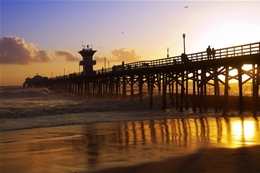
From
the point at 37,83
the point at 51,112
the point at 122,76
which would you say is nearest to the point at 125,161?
the point at 51,112

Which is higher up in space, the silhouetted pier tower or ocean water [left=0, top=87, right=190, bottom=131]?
the silhouetted pier tower

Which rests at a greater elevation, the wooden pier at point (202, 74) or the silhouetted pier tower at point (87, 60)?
the silhouetted pier tower at point (87, 60)

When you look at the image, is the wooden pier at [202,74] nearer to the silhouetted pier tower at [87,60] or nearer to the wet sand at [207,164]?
the wet sand at [207,164]

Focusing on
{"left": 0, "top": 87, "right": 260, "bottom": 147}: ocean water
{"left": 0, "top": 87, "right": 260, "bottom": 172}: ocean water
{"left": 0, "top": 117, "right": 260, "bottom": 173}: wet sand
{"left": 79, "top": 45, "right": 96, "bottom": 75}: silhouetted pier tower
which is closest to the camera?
{"left": 0, "top": 117, "right": 260, "bottom": 173}: wet sand

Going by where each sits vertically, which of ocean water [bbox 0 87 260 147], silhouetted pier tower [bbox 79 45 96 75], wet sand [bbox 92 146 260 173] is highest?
silhouetted pier tower [bbox 79 45 96 75]

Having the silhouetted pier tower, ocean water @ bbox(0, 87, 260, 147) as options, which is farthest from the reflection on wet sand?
the silhouetted pier tower

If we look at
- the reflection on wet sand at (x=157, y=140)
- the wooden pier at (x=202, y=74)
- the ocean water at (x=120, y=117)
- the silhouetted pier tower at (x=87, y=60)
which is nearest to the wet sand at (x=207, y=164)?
the reflection on wet sand at (x=157, y=140)

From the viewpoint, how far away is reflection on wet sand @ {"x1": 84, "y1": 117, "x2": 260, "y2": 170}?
10312mm

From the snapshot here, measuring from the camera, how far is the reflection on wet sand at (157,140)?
1031 centimetres

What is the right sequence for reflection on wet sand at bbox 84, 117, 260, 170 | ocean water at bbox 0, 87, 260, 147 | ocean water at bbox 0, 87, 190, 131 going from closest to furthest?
1. reflection on wet sand at bbox 84, 117, 260, 170
2. ocean water at bbox 0, 87, 260, 147
3. ocean water at bbox 0, 87, 190, 131

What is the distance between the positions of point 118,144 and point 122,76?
31.9 meters

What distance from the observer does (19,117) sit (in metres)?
25.6

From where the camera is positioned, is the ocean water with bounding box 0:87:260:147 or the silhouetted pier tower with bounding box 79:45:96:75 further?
the silhouetted pier tower with bounding box 79:45:96:75

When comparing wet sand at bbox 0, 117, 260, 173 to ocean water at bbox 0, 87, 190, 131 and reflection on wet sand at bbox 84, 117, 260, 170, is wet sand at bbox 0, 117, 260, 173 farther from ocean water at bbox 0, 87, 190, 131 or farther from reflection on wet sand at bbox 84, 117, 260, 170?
ocean water at bbox 0, 87, 190, 131
